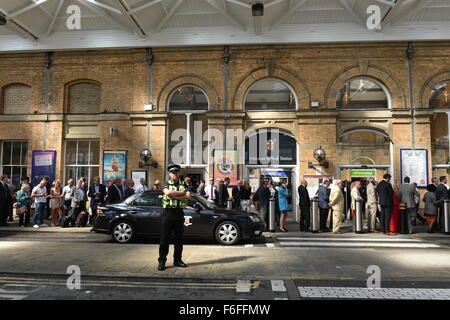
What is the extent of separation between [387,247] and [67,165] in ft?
43.6

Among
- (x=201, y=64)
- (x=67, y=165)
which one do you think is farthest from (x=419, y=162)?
(x=67, y=165)

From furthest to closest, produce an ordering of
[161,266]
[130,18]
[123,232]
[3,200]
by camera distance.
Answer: [130,18] < [3,200] < [123,232] < [161,266]

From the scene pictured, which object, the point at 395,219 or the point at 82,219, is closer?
the point at 395,219

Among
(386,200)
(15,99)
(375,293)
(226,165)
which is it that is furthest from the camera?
(15,99)

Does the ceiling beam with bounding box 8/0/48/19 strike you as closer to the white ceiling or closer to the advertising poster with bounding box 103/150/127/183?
the white ceiling

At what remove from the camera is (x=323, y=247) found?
862 cm

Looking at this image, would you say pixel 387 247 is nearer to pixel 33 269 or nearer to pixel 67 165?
pixel 33 269

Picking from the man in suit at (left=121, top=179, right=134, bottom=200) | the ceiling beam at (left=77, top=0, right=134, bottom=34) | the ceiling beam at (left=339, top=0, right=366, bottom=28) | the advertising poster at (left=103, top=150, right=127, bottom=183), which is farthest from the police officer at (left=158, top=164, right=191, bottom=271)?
the ceiling beam at (left=339, top=0, right=366, bottom=28)

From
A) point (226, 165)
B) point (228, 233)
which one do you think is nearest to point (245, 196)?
point (226, 165)

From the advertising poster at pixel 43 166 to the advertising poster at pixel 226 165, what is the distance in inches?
282

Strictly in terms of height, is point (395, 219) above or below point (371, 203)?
below

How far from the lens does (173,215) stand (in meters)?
6.17

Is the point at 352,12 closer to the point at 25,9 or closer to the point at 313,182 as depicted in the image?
the point at 313,182

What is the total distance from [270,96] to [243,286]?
10894 millimetres
